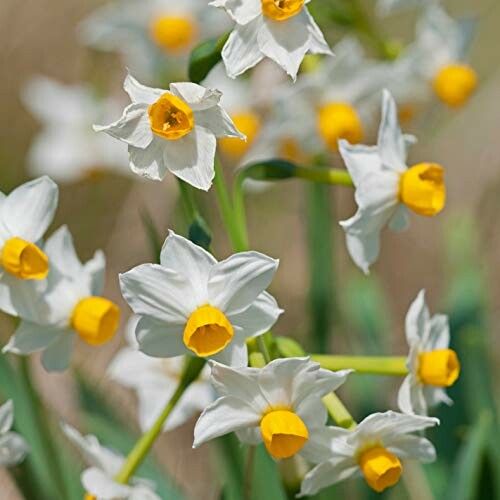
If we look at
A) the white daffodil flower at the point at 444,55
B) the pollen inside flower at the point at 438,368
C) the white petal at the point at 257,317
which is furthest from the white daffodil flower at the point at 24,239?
the white daffodil flower at the point at 444,55

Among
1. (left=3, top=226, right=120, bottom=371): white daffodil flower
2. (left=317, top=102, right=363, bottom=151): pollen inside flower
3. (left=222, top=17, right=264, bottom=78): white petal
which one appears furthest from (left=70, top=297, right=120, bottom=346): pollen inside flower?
(left=317, top=102, right=363, bottom=151): pollen inside flower

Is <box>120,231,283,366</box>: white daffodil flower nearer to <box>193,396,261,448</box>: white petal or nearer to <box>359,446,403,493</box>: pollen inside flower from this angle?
<box>193,396,261,448</box>: white petal

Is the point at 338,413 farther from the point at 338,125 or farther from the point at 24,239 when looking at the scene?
the point at 338,125

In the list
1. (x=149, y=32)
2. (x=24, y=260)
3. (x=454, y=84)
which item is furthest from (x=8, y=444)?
(x=149, y=32)

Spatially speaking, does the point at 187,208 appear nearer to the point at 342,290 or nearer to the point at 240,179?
the point at 240,179

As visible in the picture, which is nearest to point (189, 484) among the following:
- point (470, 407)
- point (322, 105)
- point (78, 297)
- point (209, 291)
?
point (470, 407)

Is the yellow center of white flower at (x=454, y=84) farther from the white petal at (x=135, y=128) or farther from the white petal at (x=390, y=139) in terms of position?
the white petal at (x=135, y=128)
